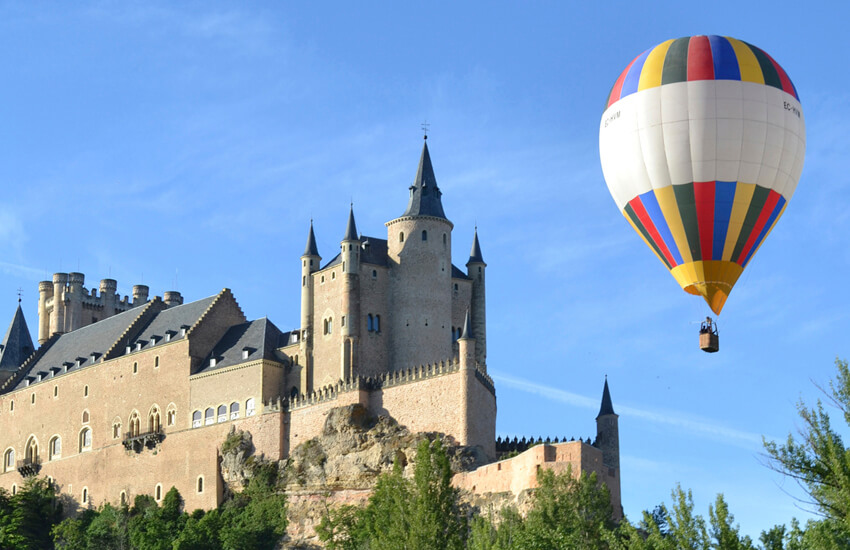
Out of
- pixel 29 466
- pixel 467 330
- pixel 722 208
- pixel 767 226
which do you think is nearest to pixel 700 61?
pixel 722 208

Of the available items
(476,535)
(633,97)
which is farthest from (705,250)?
(476,535)

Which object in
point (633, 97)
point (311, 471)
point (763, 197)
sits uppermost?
point (633, 97)

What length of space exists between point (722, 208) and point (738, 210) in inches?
22.0

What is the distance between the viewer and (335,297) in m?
86.1

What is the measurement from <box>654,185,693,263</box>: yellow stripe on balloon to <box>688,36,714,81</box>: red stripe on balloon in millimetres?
4048

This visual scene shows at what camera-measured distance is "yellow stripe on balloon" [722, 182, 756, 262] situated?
5172 centimetres

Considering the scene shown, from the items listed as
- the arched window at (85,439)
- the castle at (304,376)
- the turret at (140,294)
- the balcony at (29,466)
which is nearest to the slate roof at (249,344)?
the castle at (304,376)

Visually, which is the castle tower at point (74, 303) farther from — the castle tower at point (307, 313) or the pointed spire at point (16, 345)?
the castle tower at point (307, 313)

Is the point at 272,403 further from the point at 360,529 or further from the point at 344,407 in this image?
the point at 360,529

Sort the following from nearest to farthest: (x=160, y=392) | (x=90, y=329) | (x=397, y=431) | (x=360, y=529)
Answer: (x=360, y=529)
(x=397, y=431)
(x=160, y=392)
(x=90, y=329)

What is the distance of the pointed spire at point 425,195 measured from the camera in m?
87.2

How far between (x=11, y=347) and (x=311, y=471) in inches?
1568

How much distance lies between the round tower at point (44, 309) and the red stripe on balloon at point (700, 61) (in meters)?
75.5

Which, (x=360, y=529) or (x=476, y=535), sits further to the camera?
(x=360, y=529)
